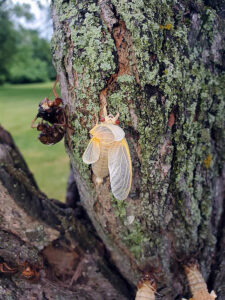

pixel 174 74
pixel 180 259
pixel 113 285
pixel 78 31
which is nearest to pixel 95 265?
pixel 113 285

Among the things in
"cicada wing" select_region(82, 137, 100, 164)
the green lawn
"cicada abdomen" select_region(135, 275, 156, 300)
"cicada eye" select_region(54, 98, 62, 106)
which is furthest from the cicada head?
the green lawn

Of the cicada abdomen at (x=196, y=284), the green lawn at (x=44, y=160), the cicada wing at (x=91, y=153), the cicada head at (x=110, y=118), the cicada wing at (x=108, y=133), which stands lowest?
the green lawn at (x=44, y=160)

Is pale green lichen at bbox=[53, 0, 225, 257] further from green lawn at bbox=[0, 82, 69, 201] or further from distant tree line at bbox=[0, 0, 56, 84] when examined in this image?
distant tree line at bbox=[0, 0, 56, 84]

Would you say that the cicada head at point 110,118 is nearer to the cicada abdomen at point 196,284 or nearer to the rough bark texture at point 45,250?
the rough bark texture at point 45,250

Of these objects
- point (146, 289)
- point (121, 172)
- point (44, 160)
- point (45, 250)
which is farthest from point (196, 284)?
point (44, 160)

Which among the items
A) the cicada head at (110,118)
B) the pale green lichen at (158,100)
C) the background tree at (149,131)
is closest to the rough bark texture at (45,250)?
the background tree at (149,131)
